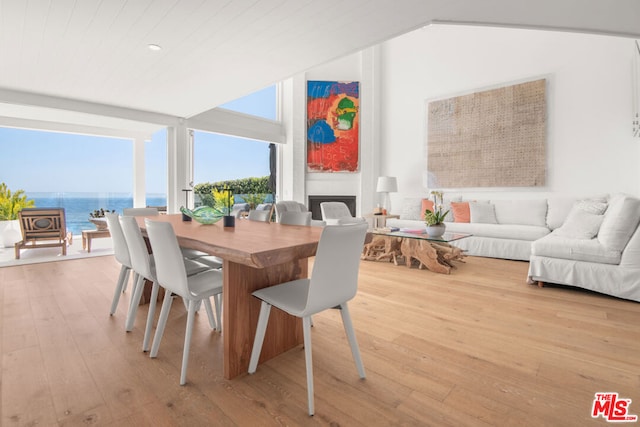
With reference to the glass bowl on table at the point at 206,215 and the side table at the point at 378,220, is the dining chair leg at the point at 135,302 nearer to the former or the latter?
the glass bowl on table at the point at 206,215

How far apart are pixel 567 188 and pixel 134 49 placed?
588 cm

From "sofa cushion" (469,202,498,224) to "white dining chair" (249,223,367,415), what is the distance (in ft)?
14.0

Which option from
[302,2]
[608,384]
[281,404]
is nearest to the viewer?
[281,404]

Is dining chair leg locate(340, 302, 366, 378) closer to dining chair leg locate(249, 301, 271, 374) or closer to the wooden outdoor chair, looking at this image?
dining chair leg locate(249, 301, 271, 374)

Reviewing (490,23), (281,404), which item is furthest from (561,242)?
(281,404)

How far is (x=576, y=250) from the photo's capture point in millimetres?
3076

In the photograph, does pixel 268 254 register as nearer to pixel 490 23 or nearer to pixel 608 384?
pixel 608 384

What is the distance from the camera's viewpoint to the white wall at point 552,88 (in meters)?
4.40

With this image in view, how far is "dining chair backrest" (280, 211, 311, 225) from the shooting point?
2.54 metres

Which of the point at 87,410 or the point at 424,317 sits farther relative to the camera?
the point at 424,317

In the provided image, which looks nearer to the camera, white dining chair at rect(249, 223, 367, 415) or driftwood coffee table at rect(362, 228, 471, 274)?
white dining chair at rect(249, 223, 367, 415)

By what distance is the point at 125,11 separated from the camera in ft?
7.71

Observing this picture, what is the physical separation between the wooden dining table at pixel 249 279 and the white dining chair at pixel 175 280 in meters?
0.11

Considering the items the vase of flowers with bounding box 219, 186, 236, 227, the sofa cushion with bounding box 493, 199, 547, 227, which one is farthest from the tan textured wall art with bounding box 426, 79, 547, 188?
the vase of flowers with bounding box 219, 186, 236, 227
